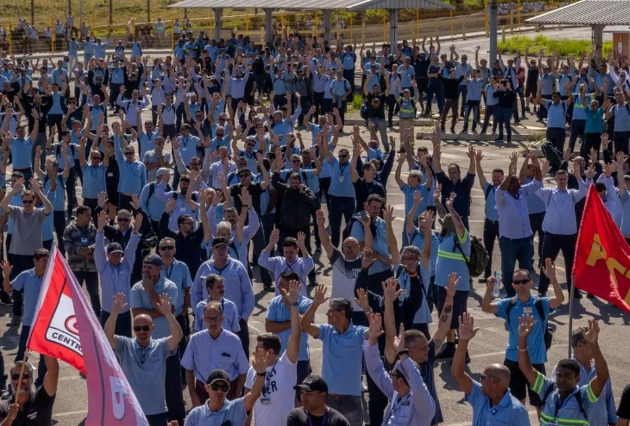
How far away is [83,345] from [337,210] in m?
10.1

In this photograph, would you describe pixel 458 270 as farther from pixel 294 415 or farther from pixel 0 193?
pixel 0 193

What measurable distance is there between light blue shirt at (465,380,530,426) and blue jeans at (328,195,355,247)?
923 centimetres

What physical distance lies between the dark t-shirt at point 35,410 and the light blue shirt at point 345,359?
2190 mm

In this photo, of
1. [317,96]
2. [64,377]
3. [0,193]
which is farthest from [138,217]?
[317,96]

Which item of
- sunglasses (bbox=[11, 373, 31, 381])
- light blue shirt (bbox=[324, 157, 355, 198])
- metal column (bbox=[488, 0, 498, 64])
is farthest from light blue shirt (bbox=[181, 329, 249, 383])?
metal column (bbox=[488, 0, 498, 64])

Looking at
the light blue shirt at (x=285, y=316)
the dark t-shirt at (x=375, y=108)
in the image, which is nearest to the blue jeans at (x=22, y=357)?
the light blue shirt at (x=285, y=316)

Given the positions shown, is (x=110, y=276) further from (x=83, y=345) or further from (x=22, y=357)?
(x=83, y=345)

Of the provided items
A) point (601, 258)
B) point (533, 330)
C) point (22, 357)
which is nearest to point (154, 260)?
point (22, 357)

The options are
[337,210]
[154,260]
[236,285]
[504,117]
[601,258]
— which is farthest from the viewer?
[504,117]

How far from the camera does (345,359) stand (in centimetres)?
1006

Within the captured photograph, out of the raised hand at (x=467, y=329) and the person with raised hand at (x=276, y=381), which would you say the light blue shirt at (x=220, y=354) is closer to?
the person with raised hand at (x=276, y=381)

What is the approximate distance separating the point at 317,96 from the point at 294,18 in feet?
133

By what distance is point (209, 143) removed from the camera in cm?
2062

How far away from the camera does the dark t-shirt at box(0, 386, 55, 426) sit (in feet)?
31.4
